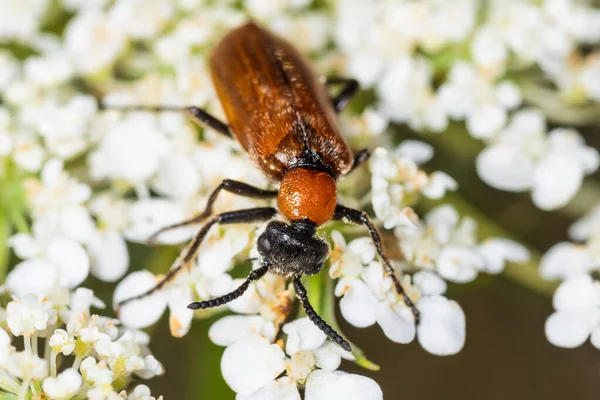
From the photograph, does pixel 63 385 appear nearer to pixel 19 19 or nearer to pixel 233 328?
pixel 233 328

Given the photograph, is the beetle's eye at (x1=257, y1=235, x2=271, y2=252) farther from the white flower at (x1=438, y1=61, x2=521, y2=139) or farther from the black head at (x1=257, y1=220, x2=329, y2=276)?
the white flower at (x1=438, y1=61, x2=521, y2=139)

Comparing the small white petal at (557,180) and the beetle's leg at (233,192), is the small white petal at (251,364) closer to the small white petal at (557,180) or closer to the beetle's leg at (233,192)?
the beetle's leg at (233,192)

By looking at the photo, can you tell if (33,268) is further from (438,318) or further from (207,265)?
(438,318)

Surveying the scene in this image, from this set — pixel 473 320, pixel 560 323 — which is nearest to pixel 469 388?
pixel 473 320

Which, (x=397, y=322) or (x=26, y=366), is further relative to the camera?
(x=397, y=322)

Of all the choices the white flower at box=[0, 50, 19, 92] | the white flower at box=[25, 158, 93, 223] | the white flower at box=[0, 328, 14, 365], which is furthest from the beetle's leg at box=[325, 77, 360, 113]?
the white flower at box=[0, 328, 14, 365]

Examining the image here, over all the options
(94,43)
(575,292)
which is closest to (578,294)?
(575,292)

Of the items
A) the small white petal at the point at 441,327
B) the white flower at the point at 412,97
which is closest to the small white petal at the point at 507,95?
the white flower at the point at 412,97
